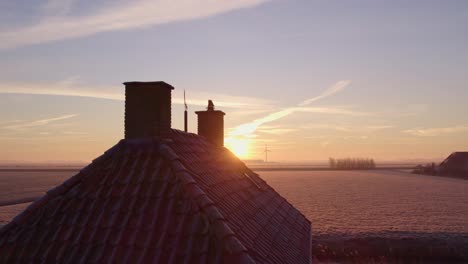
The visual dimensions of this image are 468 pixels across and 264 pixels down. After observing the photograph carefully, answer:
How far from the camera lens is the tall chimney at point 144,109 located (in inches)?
347

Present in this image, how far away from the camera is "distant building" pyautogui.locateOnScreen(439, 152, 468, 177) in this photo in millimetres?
94069

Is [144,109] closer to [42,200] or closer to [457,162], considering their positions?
[42,200]

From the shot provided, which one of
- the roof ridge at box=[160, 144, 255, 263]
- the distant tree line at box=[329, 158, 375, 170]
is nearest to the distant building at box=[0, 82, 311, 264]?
the roof ridge at box=[160, 144, 255, 263]

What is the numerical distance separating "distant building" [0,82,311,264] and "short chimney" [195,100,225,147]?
5030 mm

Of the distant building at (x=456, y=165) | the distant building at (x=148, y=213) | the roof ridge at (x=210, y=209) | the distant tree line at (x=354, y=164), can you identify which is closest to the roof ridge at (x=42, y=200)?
the distant building at (x=148, y=213)

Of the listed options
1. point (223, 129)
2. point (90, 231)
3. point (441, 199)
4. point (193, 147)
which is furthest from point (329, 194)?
point (90, 231)

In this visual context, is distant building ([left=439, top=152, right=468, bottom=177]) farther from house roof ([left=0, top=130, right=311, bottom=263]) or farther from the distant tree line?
house roof ([left=0, top=130, right=311, bottom=263])

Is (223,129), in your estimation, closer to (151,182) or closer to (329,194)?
(151,182)

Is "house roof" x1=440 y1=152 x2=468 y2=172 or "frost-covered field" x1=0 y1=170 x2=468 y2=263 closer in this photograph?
"frost-covered field" x1=0 y1=170 x2=468 y2=263

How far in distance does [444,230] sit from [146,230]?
27746mm

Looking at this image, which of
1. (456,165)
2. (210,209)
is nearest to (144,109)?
(210,209)

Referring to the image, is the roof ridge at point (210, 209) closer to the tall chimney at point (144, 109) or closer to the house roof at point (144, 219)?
the house roof at point (144, 219)

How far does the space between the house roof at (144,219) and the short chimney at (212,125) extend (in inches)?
225

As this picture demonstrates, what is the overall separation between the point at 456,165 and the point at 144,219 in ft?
348
